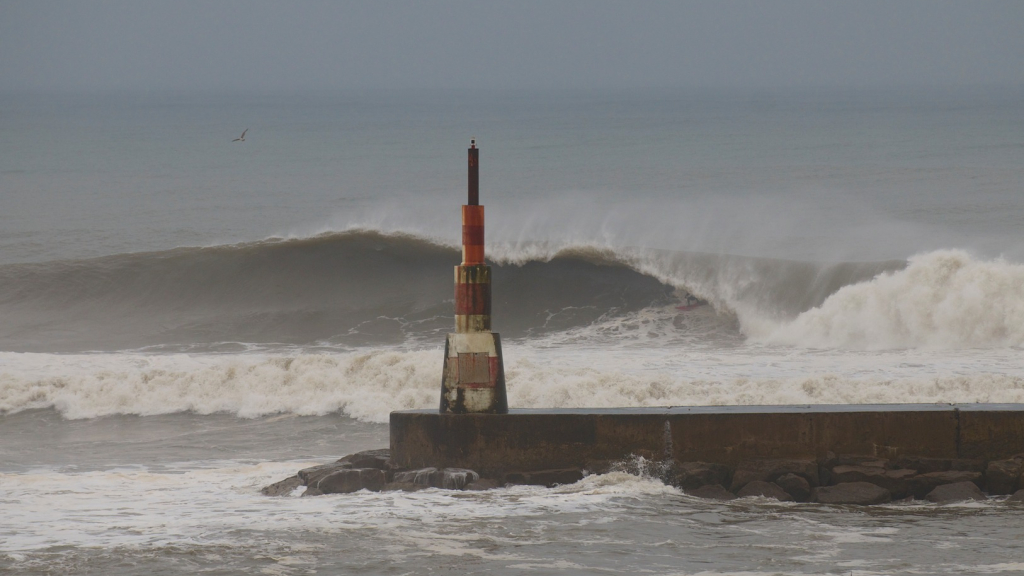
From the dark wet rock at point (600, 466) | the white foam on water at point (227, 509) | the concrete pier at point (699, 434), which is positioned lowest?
the white foam on water at point (227, 509)

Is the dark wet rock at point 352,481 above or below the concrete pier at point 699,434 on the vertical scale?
below

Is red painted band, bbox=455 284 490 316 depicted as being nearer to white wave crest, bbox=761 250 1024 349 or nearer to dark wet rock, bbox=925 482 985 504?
dark wet rock, bbox=925 482 985 504

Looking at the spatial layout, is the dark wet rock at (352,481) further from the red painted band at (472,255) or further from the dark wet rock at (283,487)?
the red painted band at (472,255)

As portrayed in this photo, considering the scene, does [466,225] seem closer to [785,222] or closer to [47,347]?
[47,347]

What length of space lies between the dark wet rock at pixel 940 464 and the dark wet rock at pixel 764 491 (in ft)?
2.28

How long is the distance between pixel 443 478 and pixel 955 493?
2947mm

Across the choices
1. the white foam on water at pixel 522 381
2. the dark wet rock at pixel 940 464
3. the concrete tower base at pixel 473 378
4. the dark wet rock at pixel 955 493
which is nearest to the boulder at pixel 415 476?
the concrete tower base at pixel 473 378

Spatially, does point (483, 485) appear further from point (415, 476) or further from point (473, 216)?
point (473, 216)

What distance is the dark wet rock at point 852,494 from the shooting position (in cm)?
761

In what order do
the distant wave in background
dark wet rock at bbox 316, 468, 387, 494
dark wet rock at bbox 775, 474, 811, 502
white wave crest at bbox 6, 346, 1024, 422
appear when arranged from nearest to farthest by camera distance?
dark wet rock at bbox 775, 474, 811, 502 → dark wet rock at bbox 316, 468, 387, 494 → white wave crest at bbox 6, 346, 1024, 422 → the distant wave in background

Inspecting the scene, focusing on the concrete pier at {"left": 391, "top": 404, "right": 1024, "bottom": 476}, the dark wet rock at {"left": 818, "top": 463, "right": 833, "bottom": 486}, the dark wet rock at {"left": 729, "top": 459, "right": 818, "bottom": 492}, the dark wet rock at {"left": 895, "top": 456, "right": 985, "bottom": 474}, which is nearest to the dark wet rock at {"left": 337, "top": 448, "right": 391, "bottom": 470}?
the concrete pier at {"left": 391, "top": 404, "right": 1024, "bottom": 476}

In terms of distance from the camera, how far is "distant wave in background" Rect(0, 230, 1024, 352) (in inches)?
639

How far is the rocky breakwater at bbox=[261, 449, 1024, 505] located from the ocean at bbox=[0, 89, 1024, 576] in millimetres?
125

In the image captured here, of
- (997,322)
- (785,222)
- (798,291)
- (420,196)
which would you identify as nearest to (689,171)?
(420,196)
